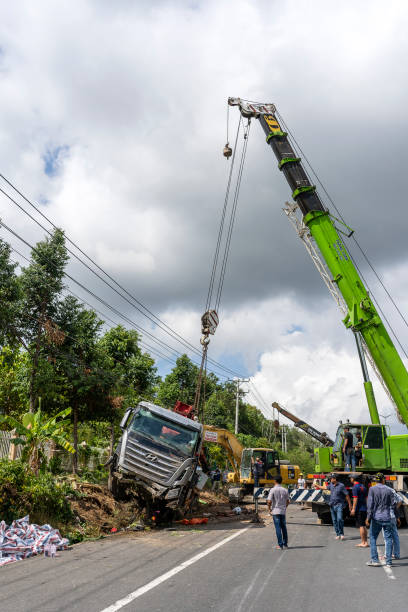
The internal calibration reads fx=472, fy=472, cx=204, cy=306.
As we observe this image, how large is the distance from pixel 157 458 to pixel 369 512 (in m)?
5.93

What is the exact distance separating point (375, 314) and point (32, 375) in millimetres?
14299

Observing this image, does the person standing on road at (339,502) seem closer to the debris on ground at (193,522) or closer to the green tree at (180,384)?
the debris on ground at (193,522)

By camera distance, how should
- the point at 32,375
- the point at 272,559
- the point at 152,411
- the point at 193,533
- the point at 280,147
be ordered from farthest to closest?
1. the point at 32,375
2. the point at 280,147
3. the point at 152,411
4. the point at 193,533
5. the point at 272,559

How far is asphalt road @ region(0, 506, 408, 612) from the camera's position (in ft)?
19.1

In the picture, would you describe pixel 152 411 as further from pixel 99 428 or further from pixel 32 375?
pixel 99 428

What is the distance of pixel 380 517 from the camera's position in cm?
873

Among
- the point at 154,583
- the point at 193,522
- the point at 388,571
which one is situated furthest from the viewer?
the point at 193,522

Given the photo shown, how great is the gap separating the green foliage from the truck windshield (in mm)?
2701

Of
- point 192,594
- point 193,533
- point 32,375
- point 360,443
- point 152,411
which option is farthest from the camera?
point 32,375

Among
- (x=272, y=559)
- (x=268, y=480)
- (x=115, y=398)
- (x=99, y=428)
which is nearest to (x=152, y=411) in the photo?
(x=272, y=559)

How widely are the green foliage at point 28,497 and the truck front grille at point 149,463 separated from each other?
1.90m

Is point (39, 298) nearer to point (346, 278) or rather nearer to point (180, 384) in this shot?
point (346, 278)

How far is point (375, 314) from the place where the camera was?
53.7 ft

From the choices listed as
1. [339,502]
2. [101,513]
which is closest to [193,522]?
[101,513]
